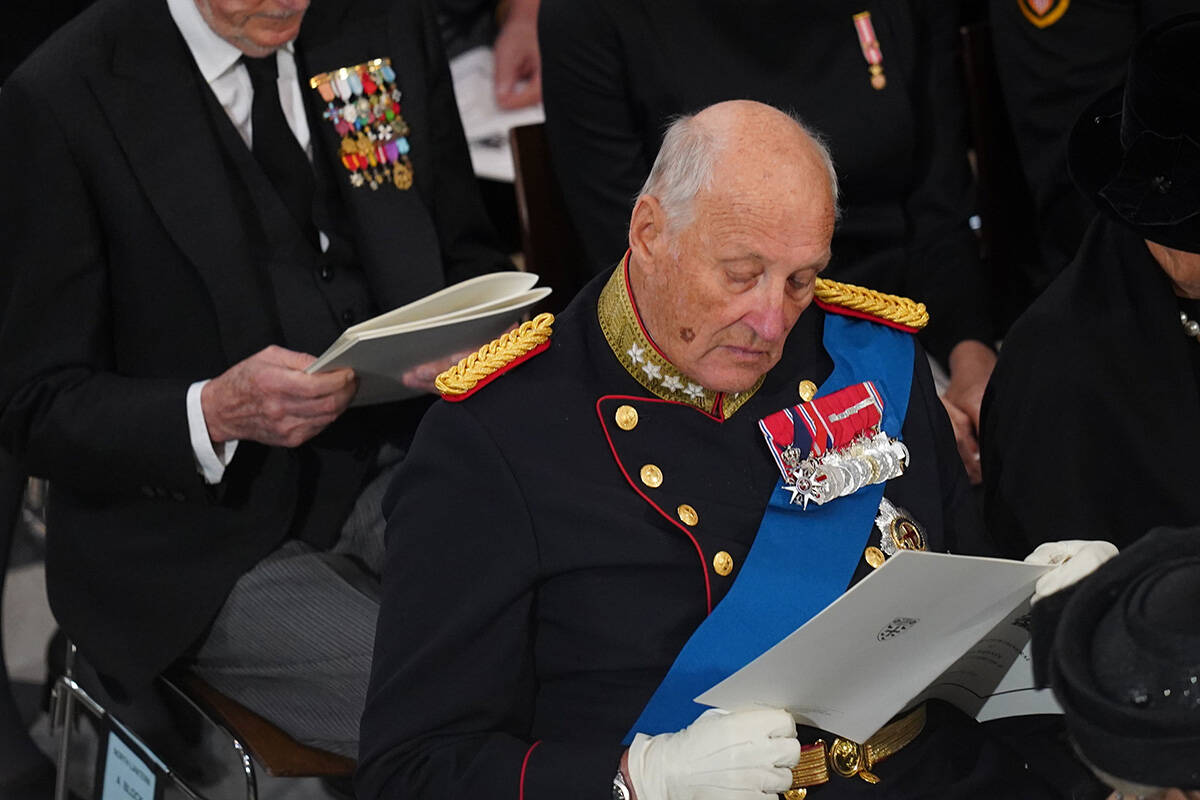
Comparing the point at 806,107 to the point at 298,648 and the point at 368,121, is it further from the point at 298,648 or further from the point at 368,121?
the point at 298,648

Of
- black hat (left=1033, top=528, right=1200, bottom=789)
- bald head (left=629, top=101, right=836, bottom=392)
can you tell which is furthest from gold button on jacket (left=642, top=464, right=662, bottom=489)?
black hat (left=1033, top=528, right=1200, bottom=789)

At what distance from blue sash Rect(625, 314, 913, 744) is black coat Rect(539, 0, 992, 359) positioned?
1017 mm

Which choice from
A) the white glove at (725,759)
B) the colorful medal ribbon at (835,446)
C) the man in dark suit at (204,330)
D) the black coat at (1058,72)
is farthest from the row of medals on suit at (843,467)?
the black coat at (1058,72)

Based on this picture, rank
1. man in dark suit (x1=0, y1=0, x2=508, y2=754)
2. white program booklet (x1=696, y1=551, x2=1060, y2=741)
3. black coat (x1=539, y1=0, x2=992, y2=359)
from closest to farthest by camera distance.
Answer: white program booklet (x1=696, y1=551, x2=1060, y2=741)
man in dark suit (x1=0, y1=0, x2=508, y2=754)
black coat (x1=539, y1=0, x2=992, y2=359)

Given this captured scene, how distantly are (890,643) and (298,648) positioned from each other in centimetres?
111

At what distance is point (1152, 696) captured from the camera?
1350mm

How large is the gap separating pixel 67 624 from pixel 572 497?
111cm

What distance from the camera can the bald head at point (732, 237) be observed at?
5.76ft

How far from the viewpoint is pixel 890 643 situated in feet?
5.43

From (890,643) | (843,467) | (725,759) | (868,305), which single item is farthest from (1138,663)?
(868,305)

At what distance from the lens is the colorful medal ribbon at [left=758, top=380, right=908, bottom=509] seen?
1.88 m

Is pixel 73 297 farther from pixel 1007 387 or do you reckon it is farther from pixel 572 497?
pixel 1007 387

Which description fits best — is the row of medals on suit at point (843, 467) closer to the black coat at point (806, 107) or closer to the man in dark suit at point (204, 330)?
the man in dark suit at point (204, 330)

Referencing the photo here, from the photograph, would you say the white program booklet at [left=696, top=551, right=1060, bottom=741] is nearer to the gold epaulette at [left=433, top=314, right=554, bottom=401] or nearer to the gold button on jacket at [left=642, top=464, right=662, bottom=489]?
the gold button on jacket at [left=642, top=464, right=662, bottom=489]
